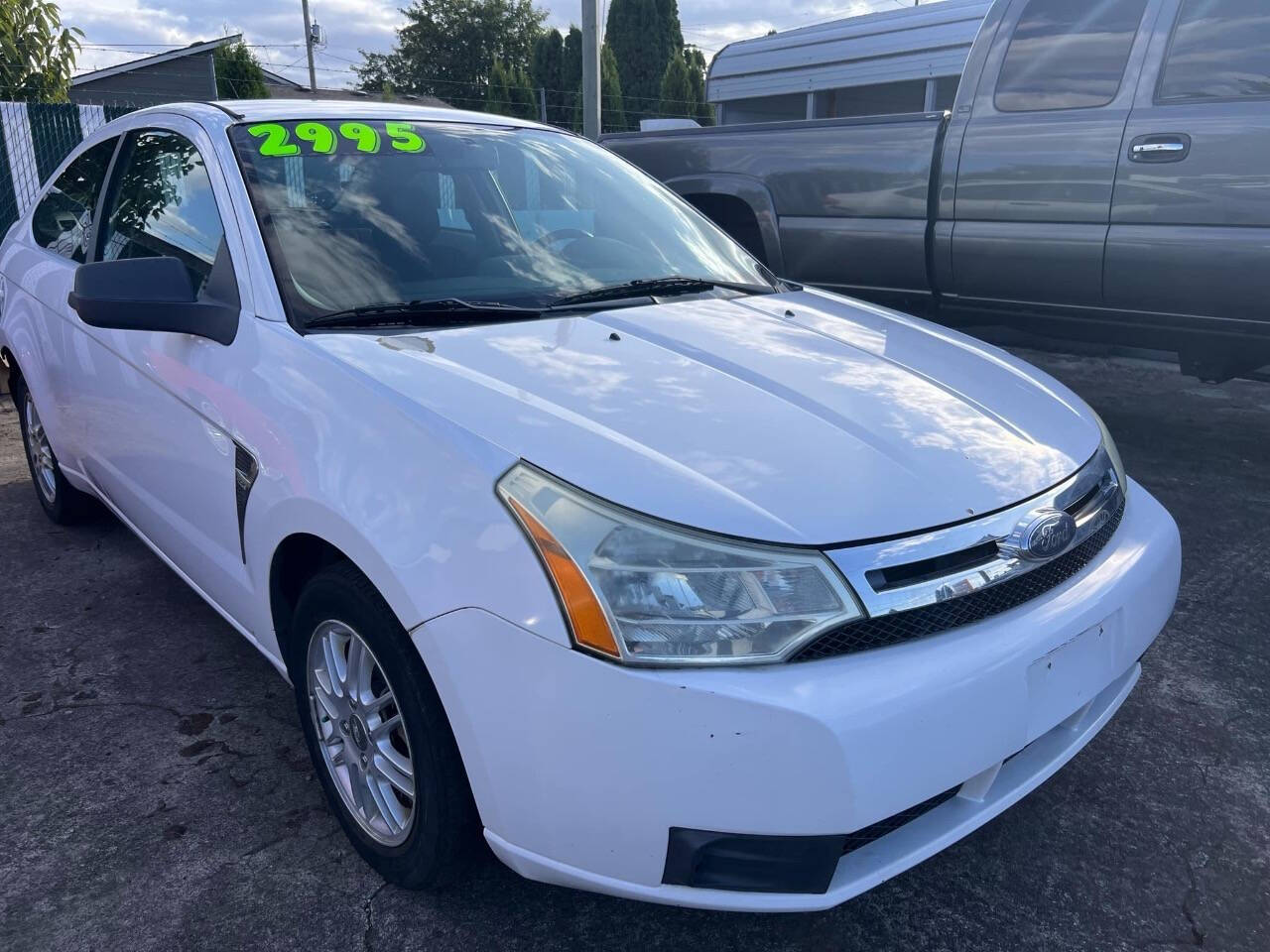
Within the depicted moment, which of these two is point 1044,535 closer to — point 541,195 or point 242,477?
point 242,477

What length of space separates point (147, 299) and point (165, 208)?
715 mm

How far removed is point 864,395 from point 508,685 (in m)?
1.02

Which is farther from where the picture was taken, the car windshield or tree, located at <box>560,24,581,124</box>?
tree, located at <box>560,24,581,124</box>

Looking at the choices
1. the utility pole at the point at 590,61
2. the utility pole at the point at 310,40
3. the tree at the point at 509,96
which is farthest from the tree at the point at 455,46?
the utility pole at the point at 590,61

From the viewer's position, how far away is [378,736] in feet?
6.69

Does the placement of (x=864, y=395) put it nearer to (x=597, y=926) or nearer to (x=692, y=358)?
(x=692, y=358)

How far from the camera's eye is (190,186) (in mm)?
2789

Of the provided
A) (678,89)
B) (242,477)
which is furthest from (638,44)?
(242,477)

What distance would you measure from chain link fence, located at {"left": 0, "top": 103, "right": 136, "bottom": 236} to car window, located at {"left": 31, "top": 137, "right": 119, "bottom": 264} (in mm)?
4839

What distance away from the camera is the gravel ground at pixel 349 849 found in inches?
79.4

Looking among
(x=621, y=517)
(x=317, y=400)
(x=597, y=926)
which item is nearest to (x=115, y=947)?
(x=597, y=926)

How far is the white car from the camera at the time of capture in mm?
1597

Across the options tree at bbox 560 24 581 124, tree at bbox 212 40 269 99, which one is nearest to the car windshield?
tree at bbox 212 40 269 99

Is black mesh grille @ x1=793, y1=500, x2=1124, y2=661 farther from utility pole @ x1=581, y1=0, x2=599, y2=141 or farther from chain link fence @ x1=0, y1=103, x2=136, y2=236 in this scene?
utility pole @ x1=581, y1=0, x2=599, y2=141
